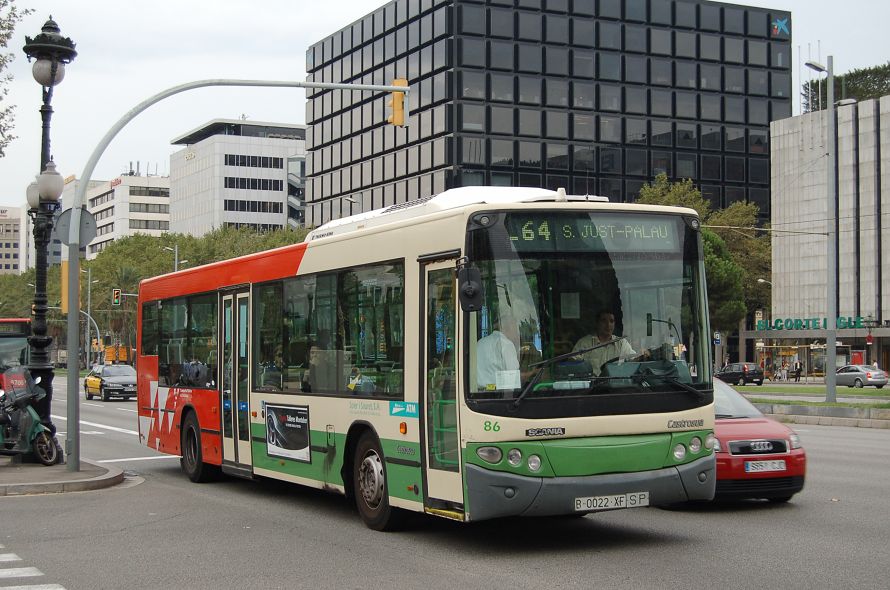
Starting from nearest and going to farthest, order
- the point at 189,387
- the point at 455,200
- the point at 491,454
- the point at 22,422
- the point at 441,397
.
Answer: the point at 491,454, the point at 441,397, the point at 455,200, the point at 189,387, the point at 22,422

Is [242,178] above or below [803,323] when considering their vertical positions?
above

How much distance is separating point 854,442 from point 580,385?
1495 cm

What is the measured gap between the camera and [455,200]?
11156 millimetres

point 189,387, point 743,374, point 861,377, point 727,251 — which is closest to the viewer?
point 189,387

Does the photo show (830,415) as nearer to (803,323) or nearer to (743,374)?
(743,374)

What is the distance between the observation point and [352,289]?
11750 millimetres

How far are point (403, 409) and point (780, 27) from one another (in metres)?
86.5

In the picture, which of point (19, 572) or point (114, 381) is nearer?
point (19, 572)

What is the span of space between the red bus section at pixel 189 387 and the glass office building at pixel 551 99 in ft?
188

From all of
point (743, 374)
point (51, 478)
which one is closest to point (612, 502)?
point (51, 478)

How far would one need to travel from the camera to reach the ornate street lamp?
1709cm

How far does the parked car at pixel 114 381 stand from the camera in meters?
49.6

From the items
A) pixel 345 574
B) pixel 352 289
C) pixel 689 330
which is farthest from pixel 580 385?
pixel 352 289

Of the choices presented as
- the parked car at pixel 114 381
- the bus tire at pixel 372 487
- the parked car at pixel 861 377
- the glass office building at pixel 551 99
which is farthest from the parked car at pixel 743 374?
the bus tire at pixel 372 487
